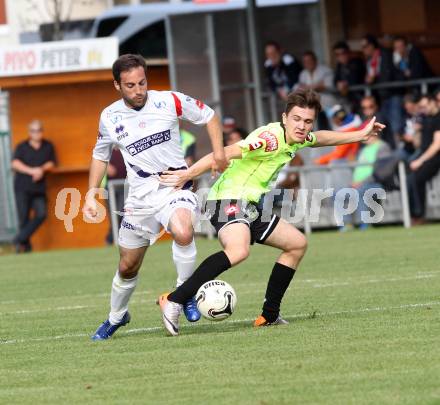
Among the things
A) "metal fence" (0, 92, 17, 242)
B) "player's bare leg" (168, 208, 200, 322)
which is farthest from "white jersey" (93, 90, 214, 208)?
"metal fence" (0, 92, 17, 242)

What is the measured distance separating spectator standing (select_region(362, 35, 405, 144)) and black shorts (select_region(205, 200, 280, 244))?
39.7ft

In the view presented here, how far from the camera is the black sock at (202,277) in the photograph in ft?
29.6

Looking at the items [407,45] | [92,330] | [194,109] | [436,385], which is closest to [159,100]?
[194,109]

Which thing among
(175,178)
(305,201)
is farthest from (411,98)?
(175,178)

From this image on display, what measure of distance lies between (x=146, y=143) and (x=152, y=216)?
50 centimetres

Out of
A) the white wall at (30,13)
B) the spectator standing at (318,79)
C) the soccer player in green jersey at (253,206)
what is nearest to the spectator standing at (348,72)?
the spectator standing at (318,79)

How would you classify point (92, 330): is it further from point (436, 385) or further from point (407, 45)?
point (407, 45)

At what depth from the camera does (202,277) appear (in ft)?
29.7

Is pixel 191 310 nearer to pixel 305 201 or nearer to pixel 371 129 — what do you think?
pixel 371 129

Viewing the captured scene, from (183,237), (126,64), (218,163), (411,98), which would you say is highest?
(126,64)

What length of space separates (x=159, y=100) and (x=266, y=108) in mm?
13775

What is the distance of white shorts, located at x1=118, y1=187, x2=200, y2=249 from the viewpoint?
9.35 meters

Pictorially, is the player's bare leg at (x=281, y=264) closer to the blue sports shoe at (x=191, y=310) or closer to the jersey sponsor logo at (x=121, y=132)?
the blue sports shoe at (x=191, y=310)

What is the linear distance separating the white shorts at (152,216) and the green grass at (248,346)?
2.17 feet
